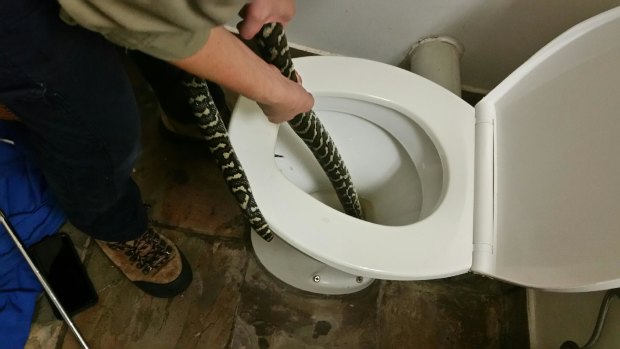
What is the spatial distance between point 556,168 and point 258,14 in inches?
18.6

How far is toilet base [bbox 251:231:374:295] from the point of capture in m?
1.16

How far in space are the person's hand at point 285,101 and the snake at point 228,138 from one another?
55 millimetres

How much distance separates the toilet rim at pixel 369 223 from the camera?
0.82 metres

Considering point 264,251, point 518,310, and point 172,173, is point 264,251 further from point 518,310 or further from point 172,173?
point 518,310

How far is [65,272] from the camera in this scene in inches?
45.1

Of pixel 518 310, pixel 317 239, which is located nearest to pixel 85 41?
pixel 317 239

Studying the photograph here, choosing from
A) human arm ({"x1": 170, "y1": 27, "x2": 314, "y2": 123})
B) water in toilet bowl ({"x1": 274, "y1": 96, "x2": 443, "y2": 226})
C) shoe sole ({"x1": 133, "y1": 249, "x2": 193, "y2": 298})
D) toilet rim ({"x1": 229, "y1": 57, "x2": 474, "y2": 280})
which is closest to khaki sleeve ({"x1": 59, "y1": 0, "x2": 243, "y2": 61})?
human arm ({"x1": 170, "y1": 27, "x2": 314, "y2": 123})

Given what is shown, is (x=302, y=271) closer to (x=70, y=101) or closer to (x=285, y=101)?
(x=285, y=101)

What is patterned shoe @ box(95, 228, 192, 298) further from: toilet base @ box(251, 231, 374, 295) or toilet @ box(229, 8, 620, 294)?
toilet @ box(229, 8, 620, 294)

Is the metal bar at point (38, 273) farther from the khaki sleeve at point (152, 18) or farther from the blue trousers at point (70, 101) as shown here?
the khaki sleeve at point (152, 18)

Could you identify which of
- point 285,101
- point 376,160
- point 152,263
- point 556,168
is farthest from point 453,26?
point 152,263

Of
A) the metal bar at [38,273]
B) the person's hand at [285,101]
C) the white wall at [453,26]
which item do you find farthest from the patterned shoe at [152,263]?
the white wall at [453,26]

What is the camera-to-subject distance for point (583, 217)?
692 mm

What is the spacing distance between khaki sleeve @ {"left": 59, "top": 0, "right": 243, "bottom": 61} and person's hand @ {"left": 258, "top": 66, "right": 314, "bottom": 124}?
8.4 inches
